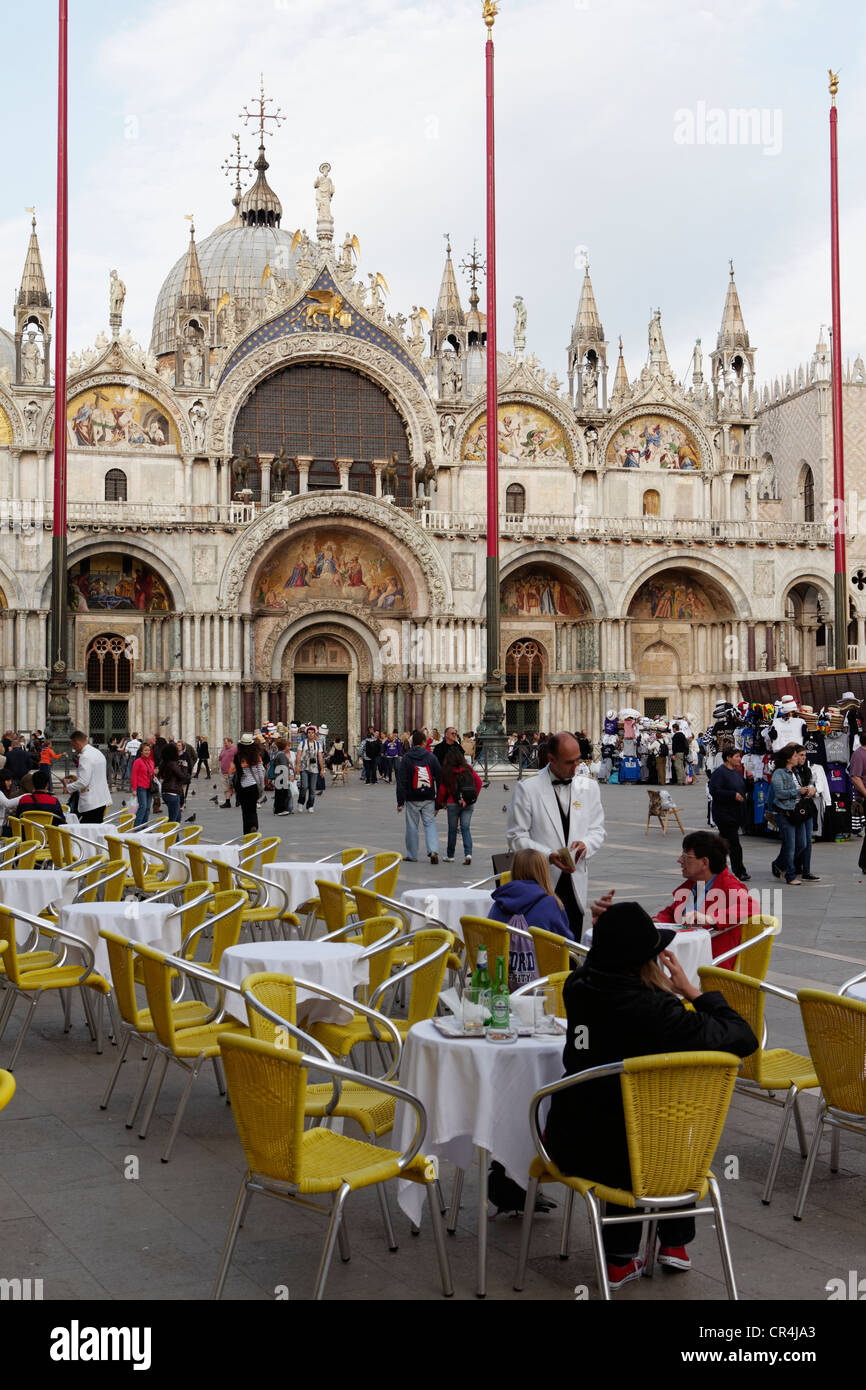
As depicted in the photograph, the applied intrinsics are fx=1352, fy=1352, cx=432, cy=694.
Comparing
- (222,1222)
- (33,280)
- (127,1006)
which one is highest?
(33,280)

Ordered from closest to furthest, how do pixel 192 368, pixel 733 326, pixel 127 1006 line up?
pixel 127 1006
pixel 192 368
pixel 733 326

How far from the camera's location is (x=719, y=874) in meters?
7.02

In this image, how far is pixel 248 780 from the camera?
17359mm

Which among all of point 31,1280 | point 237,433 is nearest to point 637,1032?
point 31,1280

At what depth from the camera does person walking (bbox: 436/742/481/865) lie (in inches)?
627

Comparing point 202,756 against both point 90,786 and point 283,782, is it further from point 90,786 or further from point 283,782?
point 90,786

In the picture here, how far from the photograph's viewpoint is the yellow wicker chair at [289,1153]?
4191mm

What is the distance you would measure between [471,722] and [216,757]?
288 inches

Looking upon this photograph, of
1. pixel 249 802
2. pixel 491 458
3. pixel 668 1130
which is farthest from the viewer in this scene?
pixel 491 458

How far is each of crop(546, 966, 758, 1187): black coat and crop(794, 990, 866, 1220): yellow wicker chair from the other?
63 cm

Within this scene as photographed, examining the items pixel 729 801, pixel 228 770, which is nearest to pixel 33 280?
pixel 228 770

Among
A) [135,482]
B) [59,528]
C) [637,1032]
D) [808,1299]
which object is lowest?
[808,1299]

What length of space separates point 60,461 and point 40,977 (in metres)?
17.0
